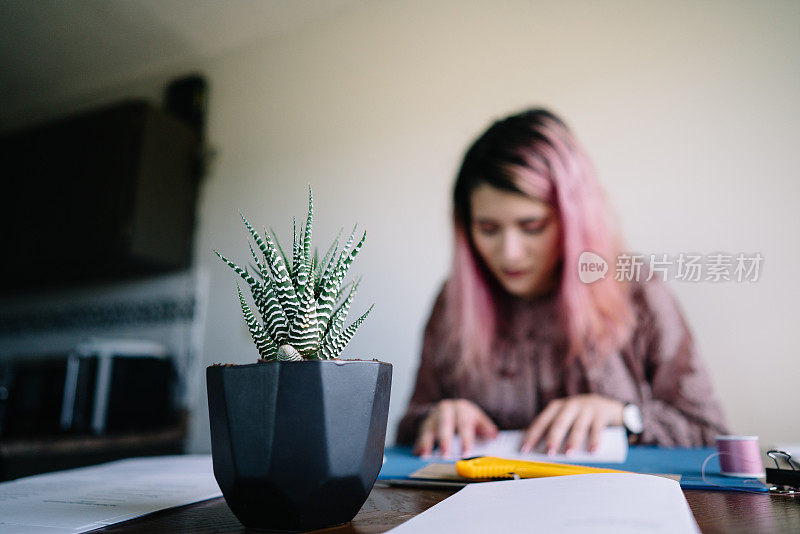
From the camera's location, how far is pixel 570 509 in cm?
43

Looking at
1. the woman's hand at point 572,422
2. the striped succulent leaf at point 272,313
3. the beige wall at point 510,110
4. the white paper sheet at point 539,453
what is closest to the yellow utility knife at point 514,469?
the striped succulent leaf at point 272,313

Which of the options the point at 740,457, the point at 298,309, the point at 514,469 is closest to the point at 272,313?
the point at 298,309

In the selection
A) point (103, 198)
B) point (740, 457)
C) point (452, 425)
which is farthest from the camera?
point (103, 198)

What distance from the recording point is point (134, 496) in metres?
0.60

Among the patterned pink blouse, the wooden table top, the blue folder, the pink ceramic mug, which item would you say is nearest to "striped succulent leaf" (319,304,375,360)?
the wooden table top

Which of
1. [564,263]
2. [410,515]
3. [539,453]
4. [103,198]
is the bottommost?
[539,453]

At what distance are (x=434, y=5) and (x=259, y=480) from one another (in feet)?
6.34

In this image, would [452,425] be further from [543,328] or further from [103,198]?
[103,198]

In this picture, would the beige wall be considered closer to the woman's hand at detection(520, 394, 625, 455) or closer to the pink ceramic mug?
the woman's hand at detection(520, 394, 625, 455)

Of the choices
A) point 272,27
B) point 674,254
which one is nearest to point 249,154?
point 272,27

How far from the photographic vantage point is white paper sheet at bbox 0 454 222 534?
0.48m

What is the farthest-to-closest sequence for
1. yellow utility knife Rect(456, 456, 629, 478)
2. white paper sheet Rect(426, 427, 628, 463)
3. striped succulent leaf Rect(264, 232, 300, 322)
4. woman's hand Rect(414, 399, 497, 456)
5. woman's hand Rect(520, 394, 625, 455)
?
woman's hand Rect(414, 399, 497, 456) → woman's hand Rect(520, 394, 625, 455) → white paper sheet Rect(426, 427, 628, 463) → yellow utility knife Rect(456, 456, 629, 478) → striped succulent leaf Rect(264, 232, 300, 322)

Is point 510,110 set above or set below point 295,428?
above

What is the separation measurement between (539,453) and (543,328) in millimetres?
A: 399
